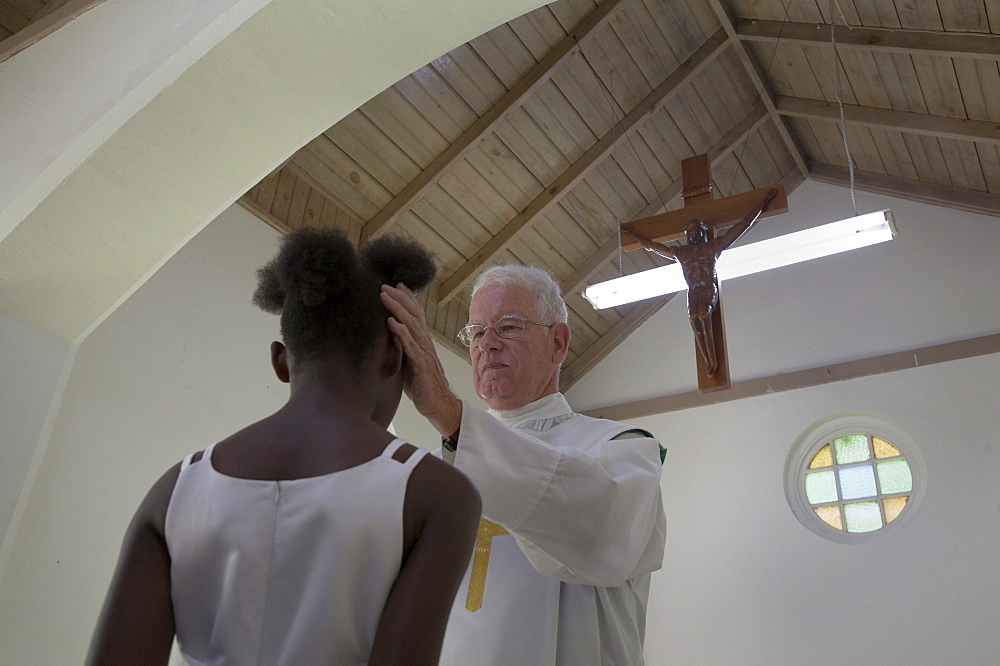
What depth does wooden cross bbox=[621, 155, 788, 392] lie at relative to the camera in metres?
4.95

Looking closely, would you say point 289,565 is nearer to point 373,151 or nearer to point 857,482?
point 373,151

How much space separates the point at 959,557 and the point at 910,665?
688 mm

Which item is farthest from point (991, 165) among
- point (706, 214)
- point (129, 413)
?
point (129, 413)

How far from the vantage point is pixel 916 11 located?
4.96 meters

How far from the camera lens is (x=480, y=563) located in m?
2.21

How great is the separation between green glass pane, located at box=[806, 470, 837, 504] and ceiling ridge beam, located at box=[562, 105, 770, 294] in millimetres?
2094

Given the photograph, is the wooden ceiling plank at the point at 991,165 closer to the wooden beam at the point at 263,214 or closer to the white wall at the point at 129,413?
the wooden beam at the point at 263,214

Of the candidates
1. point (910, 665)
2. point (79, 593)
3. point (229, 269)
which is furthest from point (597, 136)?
point (79, 593)

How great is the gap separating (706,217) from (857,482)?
2.15 meters

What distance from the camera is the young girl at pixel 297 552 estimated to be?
3.11ft

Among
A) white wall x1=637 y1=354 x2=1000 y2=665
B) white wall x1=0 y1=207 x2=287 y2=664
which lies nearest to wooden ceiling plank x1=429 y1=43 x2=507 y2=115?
white wall x1=0 y1=207 x2=287 y2=664

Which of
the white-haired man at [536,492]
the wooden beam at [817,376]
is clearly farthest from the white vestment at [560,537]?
the wooden beam at [817,376]

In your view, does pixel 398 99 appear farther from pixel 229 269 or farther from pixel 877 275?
pixel 877 275

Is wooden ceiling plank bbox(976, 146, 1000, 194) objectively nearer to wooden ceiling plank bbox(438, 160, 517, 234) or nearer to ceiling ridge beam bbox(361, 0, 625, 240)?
ceiling ridge beam bbox(361, 0, 625, 240)
